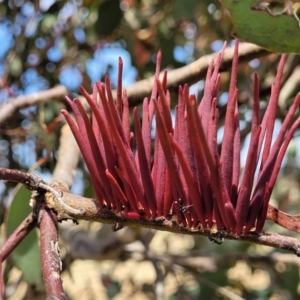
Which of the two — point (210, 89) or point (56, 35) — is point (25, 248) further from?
point (56, 35)

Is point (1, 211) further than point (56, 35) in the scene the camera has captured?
No

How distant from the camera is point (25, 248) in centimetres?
55

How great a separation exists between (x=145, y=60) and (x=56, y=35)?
424 mm

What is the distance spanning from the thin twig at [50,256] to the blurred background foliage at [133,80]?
0.64 ft

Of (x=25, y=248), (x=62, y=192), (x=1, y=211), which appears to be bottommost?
(x=1, y=211)

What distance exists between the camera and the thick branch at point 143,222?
34cm

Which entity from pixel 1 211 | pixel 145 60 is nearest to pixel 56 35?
pixel 145 60

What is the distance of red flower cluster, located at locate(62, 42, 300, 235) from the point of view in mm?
315

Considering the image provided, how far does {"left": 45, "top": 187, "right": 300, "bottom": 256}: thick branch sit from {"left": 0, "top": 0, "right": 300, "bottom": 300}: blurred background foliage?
192 mm

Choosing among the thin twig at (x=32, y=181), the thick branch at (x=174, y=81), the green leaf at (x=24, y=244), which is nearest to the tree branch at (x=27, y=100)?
the thick branch at (x=174, y=81)

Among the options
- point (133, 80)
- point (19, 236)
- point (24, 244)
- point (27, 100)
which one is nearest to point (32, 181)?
point (19, 236)

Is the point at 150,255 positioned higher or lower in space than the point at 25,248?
lower

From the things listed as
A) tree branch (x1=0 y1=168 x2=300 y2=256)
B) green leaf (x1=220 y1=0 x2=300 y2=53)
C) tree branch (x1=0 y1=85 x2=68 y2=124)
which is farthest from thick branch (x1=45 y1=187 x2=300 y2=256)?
tree branch (x1=0 y1=85 x2=68 y2=124)

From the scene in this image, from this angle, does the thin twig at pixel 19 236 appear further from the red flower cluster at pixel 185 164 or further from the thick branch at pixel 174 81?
the thick branch at pixel 174 81
